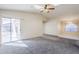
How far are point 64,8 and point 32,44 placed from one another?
33.2 inches

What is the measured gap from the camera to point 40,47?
6.70 ft

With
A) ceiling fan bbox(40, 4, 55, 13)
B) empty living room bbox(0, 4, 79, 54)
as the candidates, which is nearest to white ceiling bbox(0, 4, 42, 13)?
empty living room bbox(0, 4, 79, 54)

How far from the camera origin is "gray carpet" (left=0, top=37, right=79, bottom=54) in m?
2.03

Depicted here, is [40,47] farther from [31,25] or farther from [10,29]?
[10,29]

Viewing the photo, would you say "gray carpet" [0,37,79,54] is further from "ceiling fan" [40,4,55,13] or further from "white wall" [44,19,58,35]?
"ceiling fan" [40,4,55,13]

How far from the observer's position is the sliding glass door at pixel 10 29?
6.62ft

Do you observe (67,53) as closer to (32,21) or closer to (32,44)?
(32,44)

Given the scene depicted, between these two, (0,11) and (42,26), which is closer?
(0,11)

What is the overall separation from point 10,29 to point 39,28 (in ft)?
1.69

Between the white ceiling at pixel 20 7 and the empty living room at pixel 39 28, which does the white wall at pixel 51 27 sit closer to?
the empty living room at pixel 39 28

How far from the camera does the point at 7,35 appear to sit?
203cm

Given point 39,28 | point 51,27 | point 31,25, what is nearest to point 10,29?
point 31,25

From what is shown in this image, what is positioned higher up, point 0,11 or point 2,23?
point 0,11
